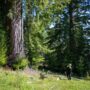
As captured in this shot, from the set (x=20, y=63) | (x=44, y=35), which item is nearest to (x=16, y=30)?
(x=20, y=63)

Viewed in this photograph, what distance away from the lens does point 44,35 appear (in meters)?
38.5

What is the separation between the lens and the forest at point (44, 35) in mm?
21219

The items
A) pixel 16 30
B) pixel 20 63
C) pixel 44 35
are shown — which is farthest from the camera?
pixel 44 35

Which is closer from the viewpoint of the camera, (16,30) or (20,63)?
(20,63)

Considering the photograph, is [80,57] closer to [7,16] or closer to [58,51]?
[58,51]

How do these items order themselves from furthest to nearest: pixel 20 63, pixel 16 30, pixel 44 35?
pixel 44 35 < pixel 16 30 < pixel 20 63

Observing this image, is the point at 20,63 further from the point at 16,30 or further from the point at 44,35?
the point at 44,35

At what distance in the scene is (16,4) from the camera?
21281 millimetres

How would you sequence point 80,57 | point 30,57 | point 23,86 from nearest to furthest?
point 23,86 < point 30,57 < point 80,57

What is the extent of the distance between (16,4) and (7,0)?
0.67 metres

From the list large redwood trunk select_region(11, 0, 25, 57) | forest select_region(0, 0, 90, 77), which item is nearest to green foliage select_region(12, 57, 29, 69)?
forest select_region(0, 0, 90, 77)

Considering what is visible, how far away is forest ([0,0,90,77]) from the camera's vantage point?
21.2 meters

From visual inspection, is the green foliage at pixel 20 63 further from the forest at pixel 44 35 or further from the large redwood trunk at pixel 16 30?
the large redwood trunk at pixel 16 30

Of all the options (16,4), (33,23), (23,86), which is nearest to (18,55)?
(16,4)
